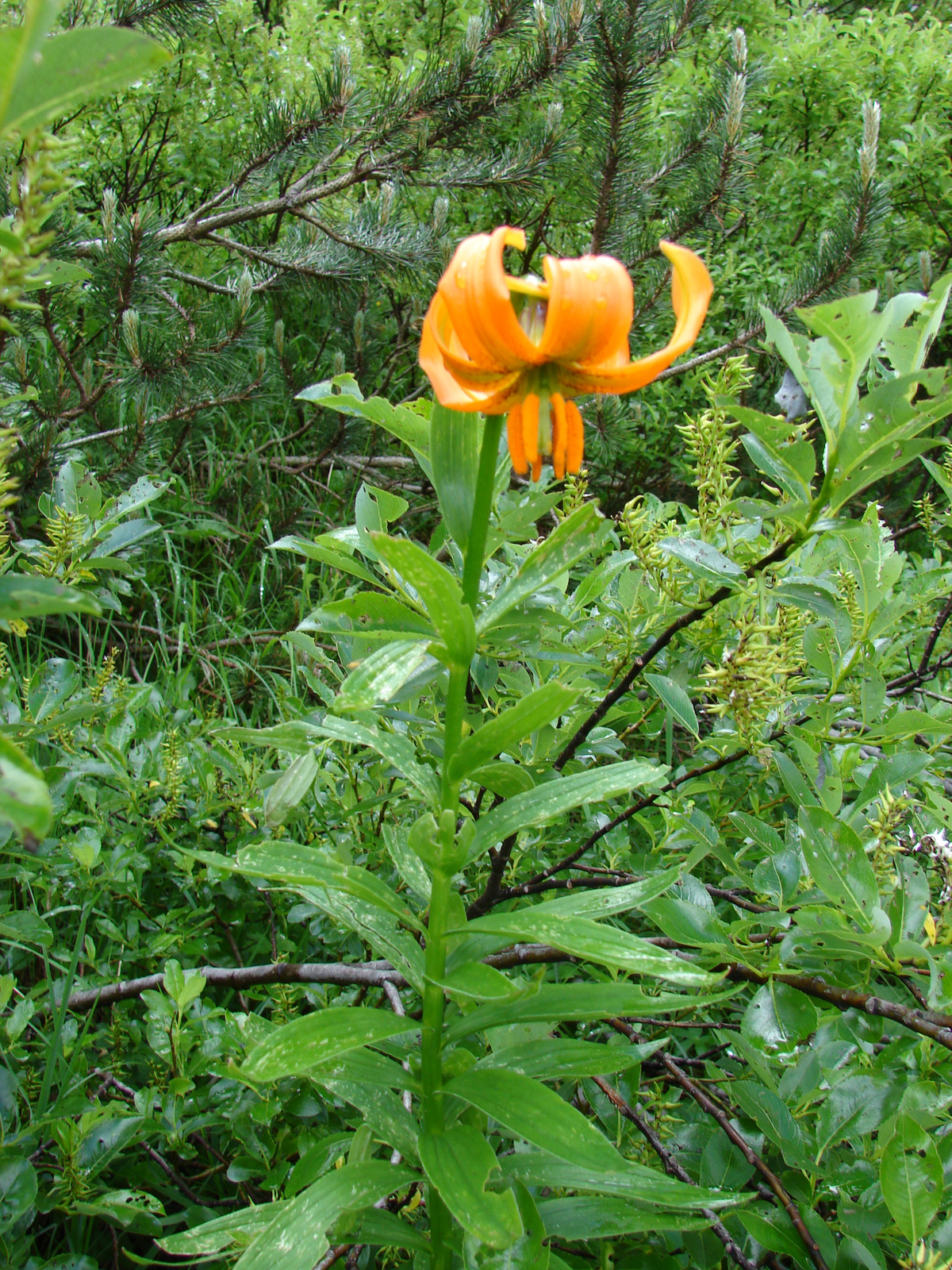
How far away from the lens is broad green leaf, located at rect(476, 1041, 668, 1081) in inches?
25.8

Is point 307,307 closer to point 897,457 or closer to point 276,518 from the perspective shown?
point 276,518

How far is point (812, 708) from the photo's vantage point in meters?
0.99

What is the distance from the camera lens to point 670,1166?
788 mm

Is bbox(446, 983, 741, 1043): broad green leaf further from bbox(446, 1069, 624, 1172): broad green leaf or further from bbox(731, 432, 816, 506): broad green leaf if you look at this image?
bbox(731, 432, 816, 506): broad green leaf

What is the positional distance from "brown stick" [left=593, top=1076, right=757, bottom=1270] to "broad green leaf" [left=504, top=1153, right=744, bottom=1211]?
57 mm

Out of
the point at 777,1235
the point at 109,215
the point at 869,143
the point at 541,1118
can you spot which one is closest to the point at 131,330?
the point at 109,215

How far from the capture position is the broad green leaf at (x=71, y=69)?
33 centimetres

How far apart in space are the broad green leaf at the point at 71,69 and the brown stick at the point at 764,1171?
0.87 m

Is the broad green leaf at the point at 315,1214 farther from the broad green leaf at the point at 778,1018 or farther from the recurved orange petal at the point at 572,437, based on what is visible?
the recurved orange petal at the point at 572,437

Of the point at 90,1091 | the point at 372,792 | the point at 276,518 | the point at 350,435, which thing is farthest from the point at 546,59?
the point at 90,1091

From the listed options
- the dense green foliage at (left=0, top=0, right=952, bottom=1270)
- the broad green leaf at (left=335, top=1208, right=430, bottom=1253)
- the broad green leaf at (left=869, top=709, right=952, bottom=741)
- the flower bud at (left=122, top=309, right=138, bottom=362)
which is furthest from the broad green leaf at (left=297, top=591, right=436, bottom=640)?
the flower bud at (left=122, top=309, right=138, bottom=362)

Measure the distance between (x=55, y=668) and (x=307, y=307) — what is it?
110 inches

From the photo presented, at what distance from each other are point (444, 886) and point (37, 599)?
355mm

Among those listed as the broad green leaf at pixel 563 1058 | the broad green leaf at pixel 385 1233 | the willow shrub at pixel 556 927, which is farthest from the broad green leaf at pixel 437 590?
the broad green leaf at pixel 385 1233
